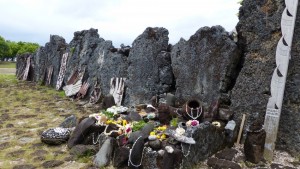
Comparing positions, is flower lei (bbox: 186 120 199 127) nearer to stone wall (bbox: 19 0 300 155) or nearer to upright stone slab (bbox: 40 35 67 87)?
stone wall (bbox: 19 0 300 155)

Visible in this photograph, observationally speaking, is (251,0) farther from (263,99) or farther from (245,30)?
(263,99)

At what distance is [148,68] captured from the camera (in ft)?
30.1

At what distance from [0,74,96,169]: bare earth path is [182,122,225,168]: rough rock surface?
1.93 m

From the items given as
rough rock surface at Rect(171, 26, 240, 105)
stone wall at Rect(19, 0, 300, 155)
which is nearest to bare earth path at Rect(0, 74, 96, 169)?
stone wall at Rect(19, 0, 300, 155)

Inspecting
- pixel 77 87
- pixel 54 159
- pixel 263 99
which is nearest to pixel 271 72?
pixel 263 99

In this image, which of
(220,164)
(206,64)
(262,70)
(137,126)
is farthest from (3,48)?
(220,164)

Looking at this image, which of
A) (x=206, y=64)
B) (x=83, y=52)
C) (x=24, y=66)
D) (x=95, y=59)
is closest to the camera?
(x=206, y=64)

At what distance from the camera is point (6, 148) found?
6.96 meters

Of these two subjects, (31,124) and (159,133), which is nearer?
(159,133)

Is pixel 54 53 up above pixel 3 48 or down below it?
below

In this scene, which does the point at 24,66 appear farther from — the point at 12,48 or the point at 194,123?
the point at 12,48

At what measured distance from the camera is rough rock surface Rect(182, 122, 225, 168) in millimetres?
5492

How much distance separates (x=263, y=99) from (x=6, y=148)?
5.57 meters

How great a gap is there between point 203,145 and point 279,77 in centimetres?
192
